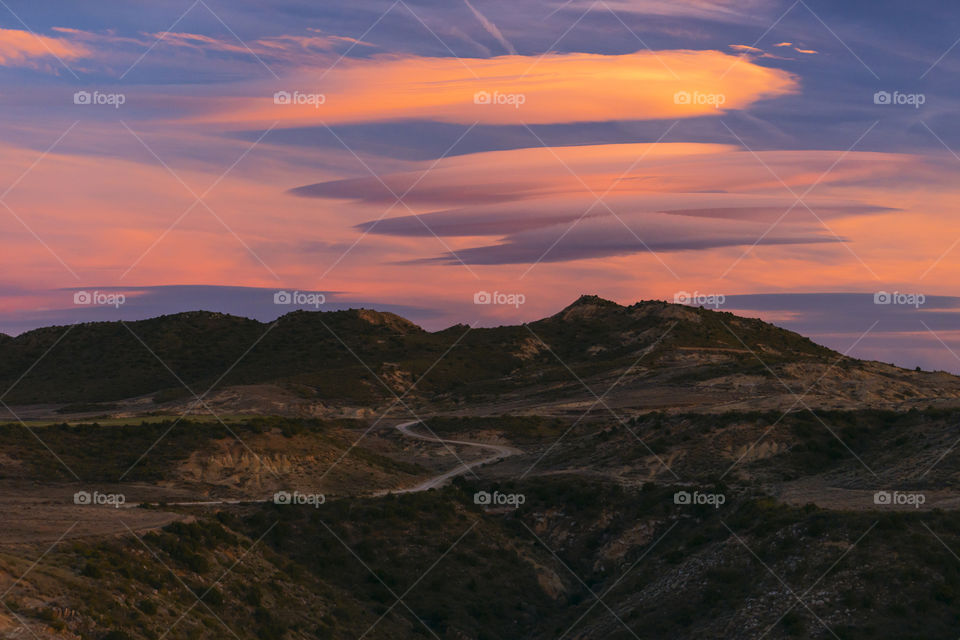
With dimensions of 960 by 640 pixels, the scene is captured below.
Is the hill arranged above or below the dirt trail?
above

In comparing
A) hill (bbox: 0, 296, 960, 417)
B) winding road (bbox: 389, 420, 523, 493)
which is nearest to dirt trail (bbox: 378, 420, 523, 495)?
winding road (bbox: 389, 420, 523, 493)

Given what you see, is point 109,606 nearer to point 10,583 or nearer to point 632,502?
point 10,583

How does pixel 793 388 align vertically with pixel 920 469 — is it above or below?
above

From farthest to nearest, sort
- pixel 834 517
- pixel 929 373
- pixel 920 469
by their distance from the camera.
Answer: pixel 929 373 → pixel 920 469 → pixel 834 517

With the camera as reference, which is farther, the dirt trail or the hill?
the hill

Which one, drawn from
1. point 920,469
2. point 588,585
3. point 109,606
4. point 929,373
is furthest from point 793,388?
point 109,606

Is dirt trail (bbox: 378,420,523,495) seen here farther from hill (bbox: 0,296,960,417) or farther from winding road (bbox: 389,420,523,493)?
hill (bbox: 0,296,960,417)

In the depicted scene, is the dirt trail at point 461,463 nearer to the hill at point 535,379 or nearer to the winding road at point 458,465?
the winding road at point 458,465

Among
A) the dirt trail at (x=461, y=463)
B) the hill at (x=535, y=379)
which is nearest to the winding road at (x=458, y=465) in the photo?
the dirt trail at (x=461, y=463)
